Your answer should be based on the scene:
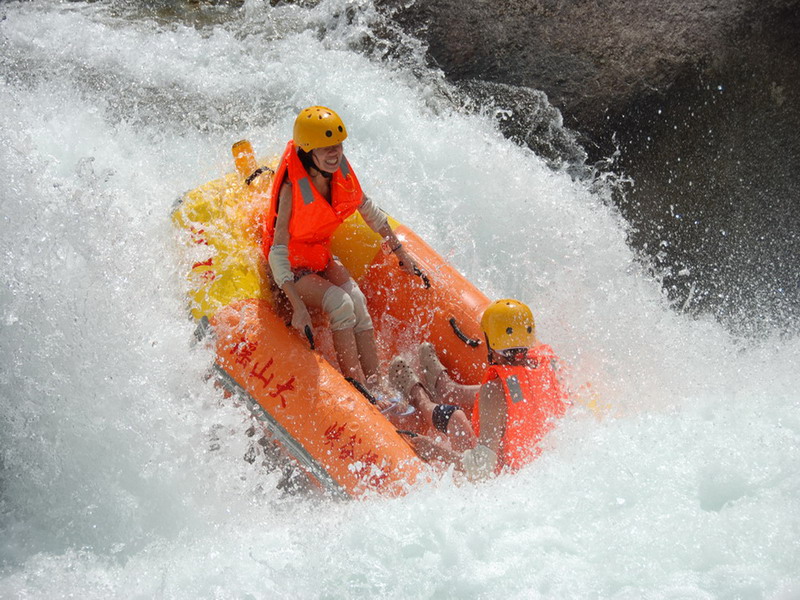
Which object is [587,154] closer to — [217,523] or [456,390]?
[456,390]

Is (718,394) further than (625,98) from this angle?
No

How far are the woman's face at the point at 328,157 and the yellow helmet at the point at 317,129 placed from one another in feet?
0.12

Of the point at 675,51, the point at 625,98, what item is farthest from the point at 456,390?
the point at 675,51

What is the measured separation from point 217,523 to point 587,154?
464 centimetres

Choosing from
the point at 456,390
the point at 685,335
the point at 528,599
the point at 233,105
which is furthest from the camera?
the point at 233,105

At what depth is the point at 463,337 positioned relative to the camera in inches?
187

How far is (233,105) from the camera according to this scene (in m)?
6.89

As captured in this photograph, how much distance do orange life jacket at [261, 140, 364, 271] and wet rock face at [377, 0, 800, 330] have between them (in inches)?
119

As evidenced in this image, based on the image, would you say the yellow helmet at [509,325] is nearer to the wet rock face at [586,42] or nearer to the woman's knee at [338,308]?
the woman's knee at [338,308]

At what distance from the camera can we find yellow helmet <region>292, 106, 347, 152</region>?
4.20 meters

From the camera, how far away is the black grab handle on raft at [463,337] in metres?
4.72

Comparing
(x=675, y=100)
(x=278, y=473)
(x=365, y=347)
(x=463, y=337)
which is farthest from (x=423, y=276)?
(x=675, y=100)

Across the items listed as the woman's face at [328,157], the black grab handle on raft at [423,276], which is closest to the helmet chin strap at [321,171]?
the woman's face at [328,157]

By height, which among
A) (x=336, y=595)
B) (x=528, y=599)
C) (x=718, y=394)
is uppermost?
(x=718, y=394)
